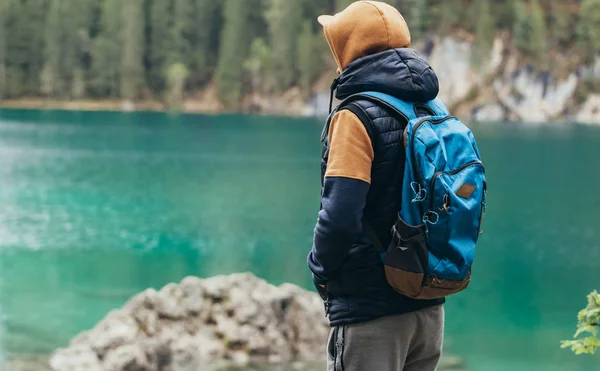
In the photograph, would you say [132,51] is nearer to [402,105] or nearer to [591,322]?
[591,322]

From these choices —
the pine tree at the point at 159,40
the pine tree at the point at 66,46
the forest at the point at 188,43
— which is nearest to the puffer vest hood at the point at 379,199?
the forest at the point at 188,43

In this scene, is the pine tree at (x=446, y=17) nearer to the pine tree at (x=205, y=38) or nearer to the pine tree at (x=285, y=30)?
the pine tree at (x=285, y=30)

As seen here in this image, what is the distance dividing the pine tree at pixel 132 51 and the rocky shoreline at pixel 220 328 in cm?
8548

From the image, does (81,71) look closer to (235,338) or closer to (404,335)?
(235,338)

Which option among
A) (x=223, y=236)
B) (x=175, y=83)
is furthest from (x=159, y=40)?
(x=223, y=236)

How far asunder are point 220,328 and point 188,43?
95731 millimetres

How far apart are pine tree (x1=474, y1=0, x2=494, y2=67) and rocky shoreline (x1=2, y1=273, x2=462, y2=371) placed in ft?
285

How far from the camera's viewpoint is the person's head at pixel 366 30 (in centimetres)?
331

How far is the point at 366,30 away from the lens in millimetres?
3314

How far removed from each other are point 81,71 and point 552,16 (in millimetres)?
55264

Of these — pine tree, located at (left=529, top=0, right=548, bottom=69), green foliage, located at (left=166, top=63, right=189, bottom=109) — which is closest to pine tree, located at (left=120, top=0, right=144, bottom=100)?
green foliage, located at (left=166, top=63, right=189, bottom=109)

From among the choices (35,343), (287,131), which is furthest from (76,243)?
(287,131)

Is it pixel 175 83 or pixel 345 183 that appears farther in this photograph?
pixel 175 83

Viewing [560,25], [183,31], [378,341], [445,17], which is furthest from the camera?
[183,31]
